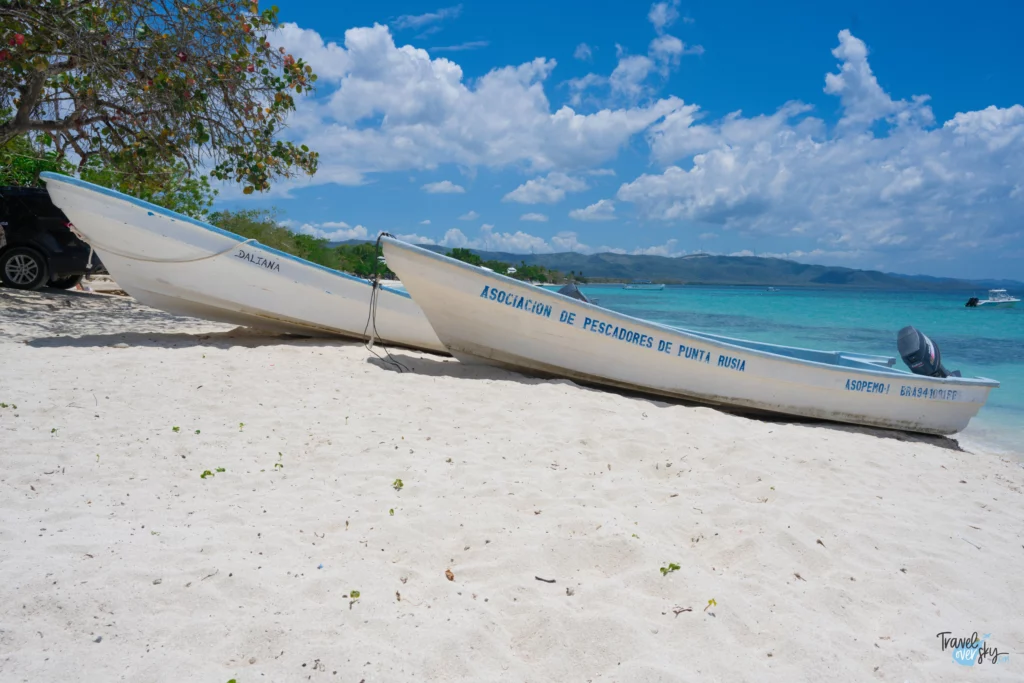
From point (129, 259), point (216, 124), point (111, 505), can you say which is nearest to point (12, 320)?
point (129, 259)

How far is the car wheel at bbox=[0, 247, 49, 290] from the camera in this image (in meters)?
9.77

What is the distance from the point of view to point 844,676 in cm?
216

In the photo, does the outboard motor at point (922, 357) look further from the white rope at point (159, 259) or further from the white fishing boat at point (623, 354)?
the white rope at point (159, 259)

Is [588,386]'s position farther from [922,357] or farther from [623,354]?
[922,357]

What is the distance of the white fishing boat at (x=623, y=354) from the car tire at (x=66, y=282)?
27.2ft

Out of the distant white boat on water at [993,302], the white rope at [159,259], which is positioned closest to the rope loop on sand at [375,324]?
the white rope at [159,259]

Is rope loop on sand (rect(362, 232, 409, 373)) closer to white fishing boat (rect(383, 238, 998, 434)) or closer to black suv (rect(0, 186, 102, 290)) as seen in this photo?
white fishing boat (rect(383, 238, 998, 434))

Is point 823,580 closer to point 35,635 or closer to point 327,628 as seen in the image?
point 327,628

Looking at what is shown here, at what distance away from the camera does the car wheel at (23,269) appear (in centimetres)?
977

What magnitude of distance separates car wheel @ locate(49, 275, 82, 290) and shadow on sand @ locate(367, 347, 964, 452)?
7.49 metres

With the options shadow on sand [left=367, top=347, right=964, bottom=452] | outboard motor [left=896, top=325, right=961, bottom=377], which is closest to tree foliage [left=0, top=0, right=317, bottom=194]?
shadow on sand [left=367, top=347, right=964, bottom=452]

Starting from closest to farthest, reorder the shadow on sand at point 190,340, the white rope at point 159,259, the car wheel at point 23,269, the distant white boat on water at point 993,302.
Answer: the shadow on sand at point 190,340 → the white rope at point 159,259 → the car wheel at point 23,269 → the distant white boat on water at point 993,302

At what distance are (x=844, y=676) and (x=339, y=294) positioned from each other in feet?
21.6

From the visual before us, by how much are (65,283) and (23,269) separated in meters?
1.42
